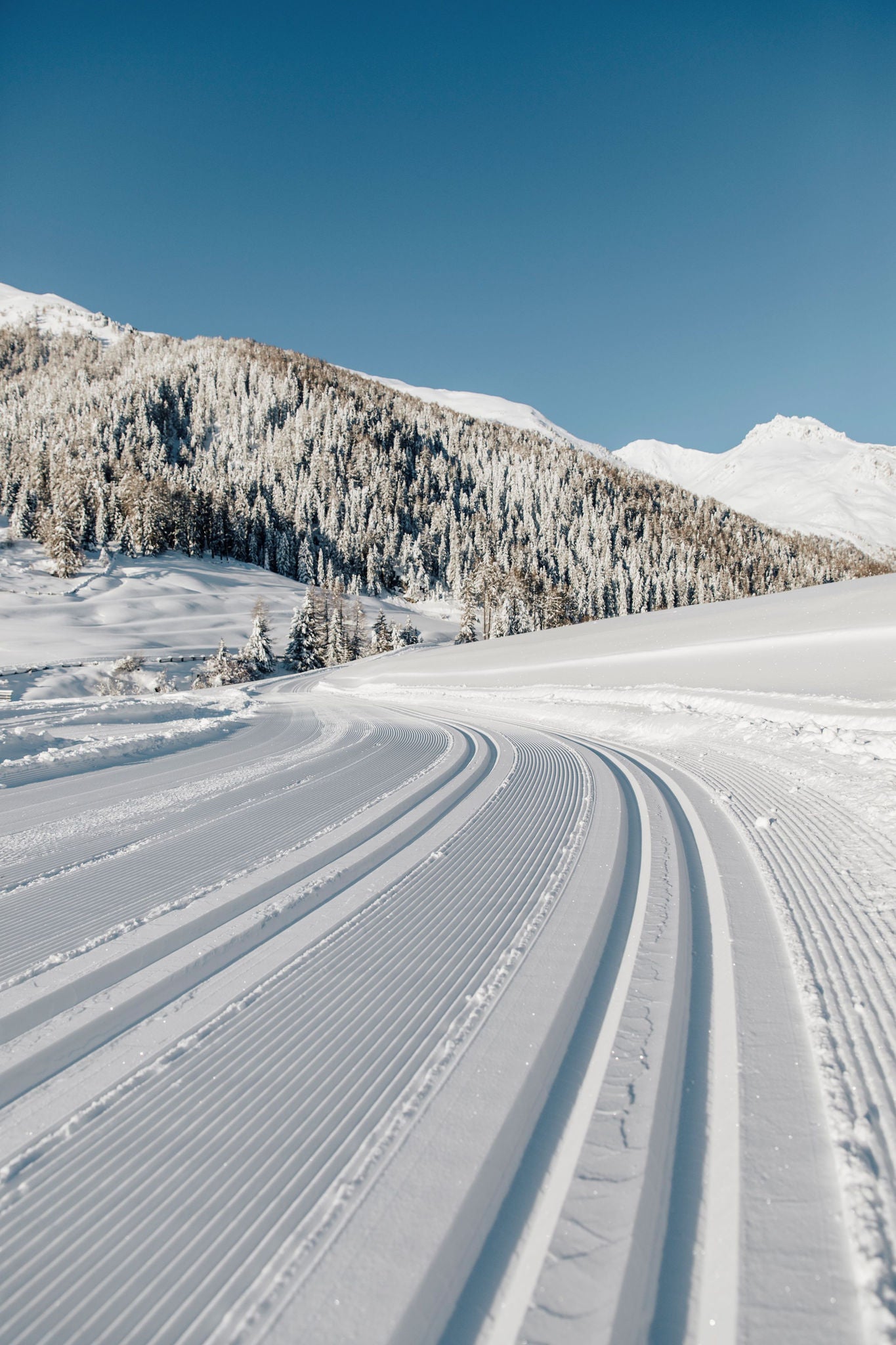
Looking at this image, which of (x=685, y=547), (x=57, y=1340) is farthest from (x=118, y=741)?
(x=685, y=547)

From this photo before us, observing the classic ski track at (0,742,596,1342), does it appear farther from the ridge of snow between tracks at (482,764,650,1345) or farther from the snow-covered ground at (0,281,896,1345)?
the ridge of snow between tracks at (482,764,650,1345)

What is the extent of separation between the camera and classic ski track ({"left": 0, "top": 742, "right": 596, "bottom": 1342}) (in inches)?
46.7

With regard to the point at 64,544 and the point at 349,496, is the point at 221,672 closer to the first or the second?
the point at 64,544

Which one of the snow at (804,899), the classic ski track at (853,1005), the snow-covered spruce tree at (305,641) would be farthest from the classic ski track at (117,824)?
the snow-covered spruce tree at (305,641)

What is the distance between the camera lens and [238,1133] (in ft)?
5.14

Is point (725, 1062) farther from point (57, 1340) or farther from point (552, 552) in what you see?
point (552, 552)

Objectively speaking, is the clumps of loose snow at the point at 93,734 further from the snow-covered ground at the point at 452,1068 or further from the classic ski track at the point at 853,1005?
the classic ski track at the point at 853,1005

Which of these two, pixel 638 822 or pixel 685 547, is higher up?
pixel 685 547

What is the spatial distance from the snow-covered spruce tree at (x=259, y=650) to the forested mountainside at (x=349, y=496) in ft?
89.5

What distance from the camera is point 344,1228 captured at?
1280mm

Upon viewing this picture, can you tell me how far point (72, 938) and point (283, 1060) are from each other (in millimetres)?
1431

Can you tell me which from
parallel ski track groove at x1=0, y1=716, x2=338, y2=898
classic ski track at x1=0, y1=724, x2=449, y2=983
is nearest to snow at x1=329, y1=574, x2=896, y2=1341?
classic ski track at x1=0, y1=724, x2=449, y2=983

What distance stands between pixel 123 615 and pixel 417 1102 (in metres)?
67.0

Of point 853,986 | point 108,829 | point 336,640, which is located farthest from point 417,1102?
point 336,640
